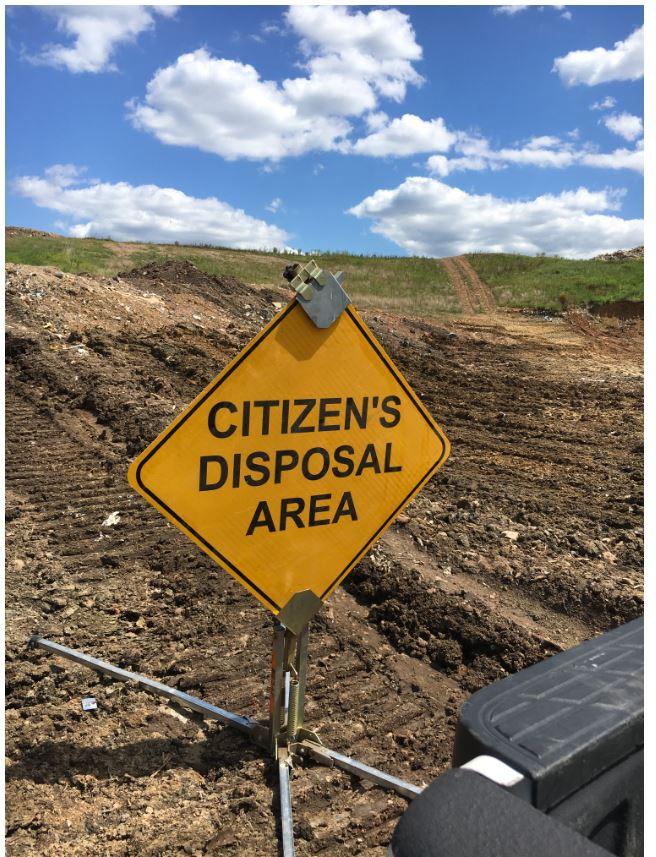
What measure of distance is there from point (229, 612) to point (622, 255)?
5027 cm

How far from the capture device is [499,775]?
5.08 feet

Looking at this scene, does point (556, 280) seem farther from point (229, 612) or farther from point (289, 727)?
point (289, 727)

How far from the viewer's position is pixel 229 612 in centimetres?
441

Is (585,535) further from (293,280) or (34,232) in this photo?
(34,232)

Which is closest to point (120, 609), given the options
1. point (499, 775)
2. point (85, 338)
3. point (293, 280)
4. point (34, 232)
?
point (293, 280)

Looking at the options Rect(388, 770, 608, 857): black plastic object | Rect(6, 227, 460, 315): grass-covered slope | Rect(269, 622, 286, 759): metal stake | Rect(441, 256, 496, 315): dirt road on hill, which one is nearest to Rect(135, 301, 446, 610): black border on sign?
Rect(269, 622, 286, 759): metal stake

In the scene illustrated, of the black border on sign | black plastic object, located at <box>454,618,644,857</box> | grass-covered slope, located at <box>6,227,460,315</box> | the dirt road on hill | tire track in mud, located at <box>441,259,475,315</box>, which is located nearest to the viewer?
black plastic object, located at <box>454,618,644,857</box>

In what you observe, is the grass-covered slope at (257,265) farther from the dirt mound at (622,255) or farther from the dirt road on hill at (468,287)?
the dirt mound at (622,255)

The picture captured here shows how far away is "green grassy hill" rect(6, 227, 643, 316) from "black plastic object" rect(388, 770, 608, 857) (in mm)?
23177

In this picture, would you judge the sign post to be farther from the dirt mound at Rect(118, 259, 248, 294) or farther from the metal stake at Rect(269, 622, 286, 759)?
the dirt mound at Rect(118, 259, 248, 294)

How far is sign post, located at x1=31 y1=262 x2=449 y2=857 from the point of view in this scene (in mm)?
2594

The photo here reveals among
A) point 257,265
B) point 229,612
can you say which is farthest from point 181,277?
point 257,265

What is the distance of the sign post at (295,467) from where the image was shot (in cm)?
259

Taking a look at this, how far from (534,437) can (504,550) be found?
400cm
